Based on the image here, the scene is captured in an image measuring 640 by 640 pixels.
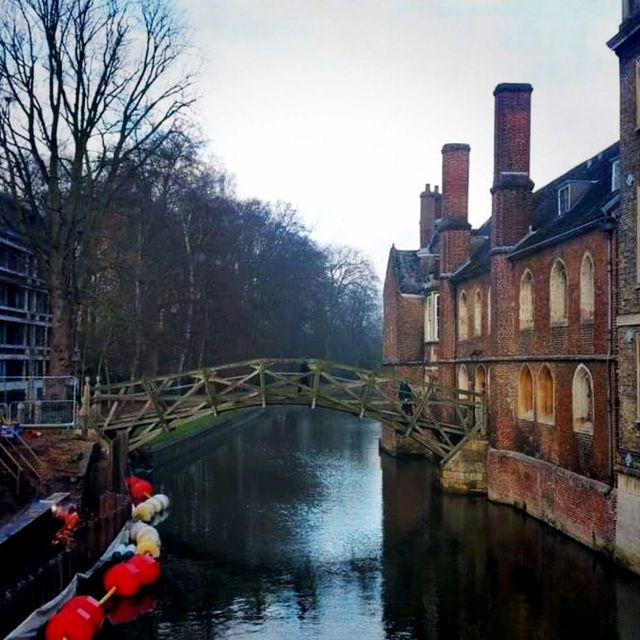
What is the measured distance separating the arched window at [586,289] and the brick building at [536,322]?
0.11 ft

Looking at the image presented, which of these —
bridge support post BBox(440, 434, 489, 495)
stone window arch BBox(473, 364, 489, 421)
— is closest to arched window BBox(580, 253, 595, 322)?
stone window arch BBox(473, 364, 489, 421)

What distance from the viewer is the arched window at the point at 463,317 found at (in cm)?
2864

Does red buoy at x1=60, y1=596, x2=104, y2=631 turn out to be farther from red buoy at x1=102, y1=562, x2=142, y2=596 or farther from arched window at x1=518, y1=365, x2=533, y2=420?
arched window at x1=518, y1=365, x2=533, y2=420

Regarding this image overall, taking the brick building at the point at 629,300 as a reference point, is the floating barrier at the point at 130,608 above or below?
below

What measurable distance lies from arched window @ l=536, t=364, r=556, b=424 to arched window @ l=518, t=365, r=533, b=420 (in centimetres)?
89

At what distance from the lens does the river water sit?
1336cm

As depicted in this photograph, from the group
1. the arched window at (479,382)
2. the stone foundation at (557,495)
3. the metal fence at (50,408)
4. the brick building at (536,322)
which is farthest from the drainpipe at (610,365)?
the metal fence at (50,408)

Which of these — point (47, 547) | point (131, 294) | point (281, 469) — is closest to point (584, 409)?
point (47, 547)

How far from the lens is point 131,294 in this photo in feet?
115

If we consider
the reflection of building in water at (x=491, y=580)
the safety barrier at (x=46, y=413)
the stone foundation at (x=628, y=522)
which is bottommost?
the reflection of building in water at (x=491, y=580)

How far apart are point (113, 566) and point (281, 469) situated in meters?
15.7

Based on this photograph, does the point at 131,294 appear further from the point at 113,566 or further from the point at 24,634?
the point at 24,634

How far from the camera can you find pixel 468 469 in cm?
2447

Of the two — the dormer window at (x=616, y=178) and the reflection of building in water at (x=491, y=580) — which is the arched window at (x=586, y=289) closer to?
the dormer window at (x=616, y=178)
